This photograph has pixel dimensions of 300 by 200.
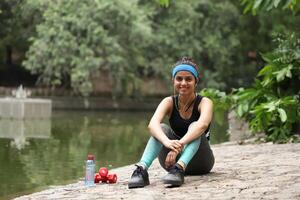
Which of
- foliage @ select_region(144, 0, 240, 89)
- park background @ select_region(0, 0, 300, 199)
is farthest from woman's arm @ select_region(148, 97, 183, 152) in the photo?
foliage @ select_region(144, 0, 240, 89)

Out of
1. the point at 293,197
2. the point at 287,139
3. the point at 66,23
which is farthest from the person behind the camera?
the point at 66,23

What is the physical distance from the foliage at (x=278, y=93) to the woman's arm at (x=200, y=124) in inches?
162

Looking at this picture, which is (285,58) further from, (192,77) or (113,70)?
(113,70)

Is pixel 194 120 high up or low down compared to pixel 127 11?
down

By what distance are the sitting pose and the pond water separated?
2426mm

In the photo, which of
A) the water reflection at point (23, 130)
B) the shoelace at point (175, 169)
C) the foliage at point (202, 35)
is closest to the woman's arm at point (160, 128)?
the shoelace at point (175, 169)

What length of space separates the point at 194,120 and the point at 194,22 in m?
26.6

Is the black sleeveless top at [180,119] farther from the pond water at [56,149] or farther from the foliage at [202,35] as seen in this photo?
the foliage at [202,35]

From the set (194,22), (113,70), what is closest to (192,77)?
(113,70)

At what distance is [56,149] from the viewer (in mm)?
12781

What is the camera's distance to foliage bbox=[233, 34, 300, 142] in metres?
10.0

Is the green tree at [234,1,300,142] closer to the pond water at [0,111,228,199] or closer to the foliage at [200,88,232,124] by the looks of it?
the foliage at [200,88,232,124]

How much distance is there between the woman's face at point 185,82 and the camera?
5.79 metres

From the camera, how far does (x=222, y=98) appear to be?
11172 millimetres
